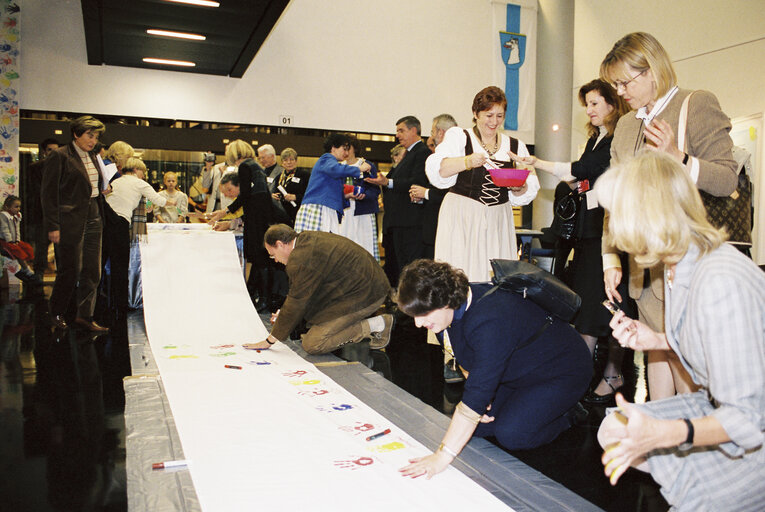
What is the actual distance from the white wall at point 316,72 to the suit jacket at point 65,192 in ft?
14.4

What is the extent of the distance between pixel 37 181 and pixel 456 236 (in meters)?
4.75

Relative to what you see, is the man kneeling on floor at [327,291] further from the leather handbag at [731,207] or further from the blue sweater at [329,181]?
the leather handbag at [731,207]

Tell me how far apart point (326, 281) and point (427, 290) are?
2.04m

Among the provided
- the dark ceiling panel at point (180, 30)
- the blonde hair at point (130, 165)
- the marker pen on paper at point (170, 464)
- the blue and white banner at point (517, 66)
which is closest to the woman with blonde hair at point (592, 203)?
the marker pen on paper at point (170, 464)

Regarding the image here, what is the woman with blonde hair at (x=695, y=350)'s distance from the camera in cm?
124

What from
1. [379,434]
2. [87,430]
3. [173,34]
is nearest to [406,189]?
[379,434]

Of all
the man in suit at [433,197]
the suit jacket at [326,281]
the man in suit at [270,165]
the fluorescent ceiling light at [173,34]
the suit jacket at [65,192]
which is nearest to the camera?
the suit jacket at [326,281]

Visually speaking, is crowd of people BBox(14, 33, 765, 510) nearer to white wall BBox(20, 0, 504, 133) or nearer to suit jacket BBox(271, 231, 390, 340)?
suit jacket BBox(271, 231, 390, 340)

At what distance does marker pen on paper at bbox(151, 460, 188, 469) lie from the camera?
7.13ft

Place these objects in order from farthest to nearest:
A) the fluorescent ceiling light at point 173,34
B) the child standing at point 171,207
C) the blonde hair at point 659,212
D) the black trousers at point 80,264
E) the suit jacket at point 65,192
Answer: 1. the child standing at point 171,207
2. the fluorescent ceiling light at point 173,34
3. the black trousers at point 80,264
4. the suit jacket at point 65,192
5. the blonde hair at point 659,212

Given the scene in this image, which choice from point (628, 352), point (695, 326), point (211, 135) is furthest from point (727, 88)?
point (695, 326)

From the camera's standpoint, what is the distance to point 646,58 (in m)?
2.28

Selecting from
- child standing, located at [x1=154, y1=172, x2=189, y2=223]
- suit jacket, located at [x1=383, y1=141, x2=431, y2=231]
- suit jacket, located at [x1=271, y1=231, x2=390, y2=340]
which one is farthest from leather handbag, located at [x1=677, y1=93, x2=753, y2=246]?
child standing, located at [x1=154, y1=172, x2=189, y2=223]

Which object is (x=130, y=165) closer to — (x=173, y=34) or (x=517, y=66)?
(x=173, y=34)
